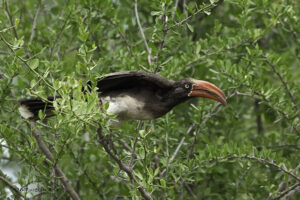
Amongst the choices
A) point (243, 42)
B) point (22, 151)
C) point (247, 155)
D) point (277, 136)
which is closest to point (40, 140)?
point (22, 151)

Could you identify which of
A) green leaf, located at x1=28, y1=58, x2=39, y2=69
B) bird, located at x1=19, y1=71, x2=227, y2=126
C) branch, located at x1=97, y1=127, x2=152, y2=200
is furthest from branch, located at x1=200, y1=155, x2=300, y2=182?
green leaf, located at x1=28, y1=58, x2=39, y2=69

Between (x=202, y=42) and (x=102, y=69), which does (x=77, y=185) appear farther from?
(x=202, y=42)

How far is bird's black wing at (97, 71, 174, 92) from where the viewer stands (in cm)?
397

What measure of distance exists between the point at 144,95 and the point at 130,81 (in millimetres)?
181

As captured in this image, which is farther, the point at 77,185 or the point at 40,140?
the point at 77,185

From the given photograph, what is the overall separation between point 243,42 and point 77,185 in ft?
7.11

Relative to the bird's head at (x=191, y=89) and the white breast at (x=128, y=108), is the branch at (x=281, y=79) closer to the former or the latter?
the bird's head at (x=191, y=89)

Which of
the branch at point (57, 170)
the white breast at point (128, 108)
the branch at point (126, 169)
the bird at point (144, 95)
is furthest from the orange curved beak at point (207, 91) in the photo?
the branch at point (57, 170)

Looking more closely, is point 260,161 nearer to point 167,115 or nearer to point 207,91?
point 207,91

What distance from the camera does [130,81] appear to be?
416 centimetres

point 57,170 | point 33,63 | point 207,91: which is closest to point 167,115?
point 207,91

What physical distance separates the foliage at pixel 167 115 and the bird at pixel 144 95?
0.12m

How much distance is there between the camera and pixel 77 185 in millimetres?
4973

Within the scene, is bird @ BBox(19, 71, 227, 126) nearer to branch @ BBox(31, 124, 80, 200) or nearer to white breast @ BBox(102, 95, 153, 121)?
white breast @ BBox(102, 95, 153, 121)
